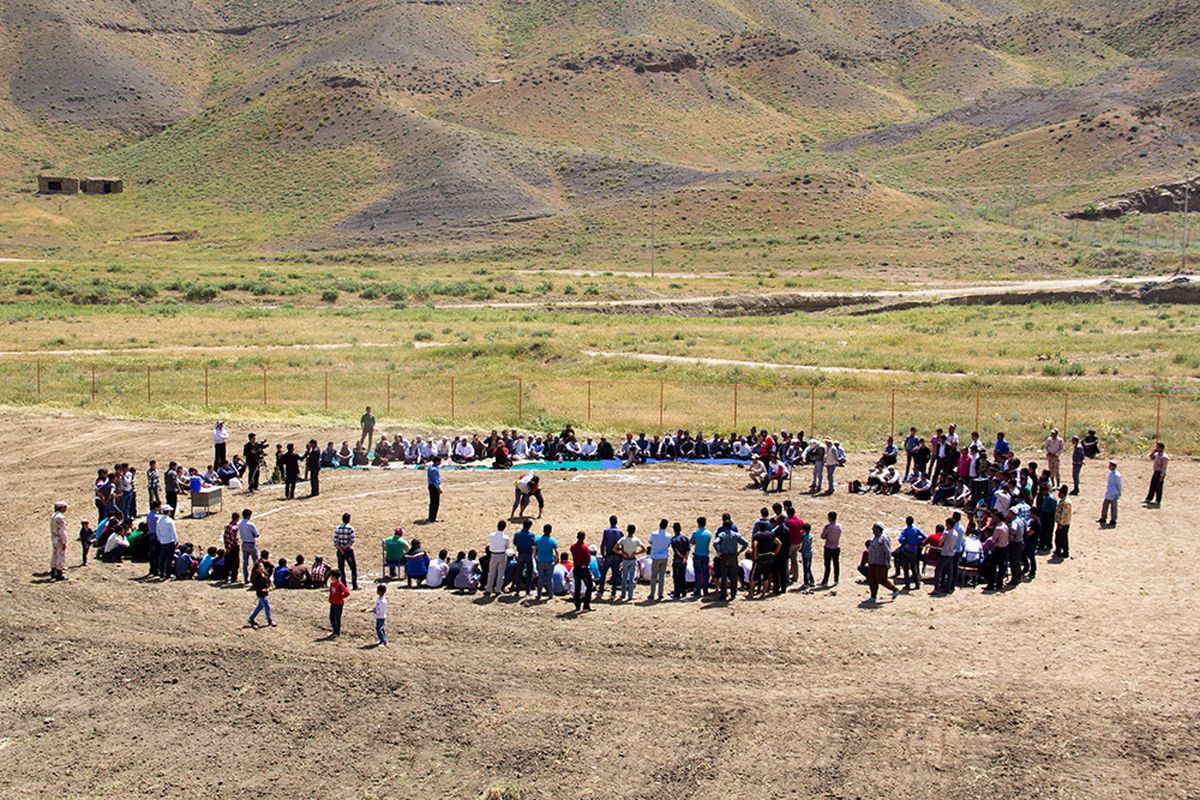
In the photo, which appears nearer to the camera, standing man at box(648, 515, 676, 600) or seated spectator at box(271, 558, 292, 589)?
standing man at box(648, 515, 676, 600)

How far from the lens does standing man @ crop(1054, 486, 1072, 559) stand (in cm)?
2048

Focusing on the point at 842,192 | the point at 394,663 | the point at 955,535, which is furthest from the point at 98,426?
the point at 842,192

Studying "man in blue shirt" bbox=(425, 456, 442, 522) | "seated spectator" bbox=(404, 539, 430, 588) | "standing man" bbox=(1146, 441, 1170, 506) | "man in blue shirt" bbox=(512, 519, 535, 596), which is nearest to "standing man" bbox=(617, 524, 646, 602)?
"man in blue shirt" bbox=(512, 519, 535, 596)

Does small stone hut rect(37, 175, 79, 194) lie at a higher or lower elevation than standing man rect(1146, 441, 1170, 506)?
higher

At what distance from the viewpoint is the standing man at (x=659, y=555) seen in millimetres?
18156

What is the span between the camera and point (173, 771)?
42.1 feet

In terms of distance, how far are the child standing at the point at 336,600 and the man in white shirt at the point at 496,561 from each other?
2.71 meters

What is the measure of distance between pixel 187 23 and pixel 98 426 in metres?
175

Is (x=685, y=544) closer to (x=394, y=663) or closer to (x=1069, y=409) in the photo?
(x=394, y=663)

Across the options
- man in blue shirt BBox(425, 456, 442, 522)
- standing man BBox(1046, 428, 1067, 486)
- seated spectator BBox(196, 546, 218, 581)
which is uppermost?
standing man BBox(1046, 428, 1067, 486)

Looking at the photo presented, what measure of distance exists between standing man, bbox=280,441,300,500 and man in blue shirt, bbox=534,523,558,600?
8.88m

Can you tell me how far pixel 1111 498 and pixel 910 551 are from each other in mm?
7103

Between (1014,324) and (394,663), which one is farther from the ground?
(1014,324)

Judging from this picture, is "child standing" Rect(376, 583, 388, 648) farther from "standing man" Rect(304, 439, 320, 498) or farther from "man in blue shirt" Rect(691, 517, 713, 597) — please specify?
"standing man" Rect(304, 439, 320, 498)
